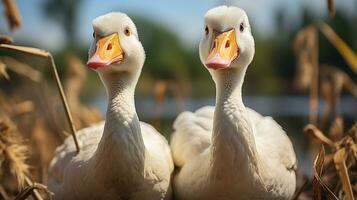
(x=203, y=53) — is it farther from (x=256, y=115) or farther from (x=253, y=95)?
(x=253, y=95)

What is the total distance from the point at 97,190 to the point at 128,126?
1.24ft

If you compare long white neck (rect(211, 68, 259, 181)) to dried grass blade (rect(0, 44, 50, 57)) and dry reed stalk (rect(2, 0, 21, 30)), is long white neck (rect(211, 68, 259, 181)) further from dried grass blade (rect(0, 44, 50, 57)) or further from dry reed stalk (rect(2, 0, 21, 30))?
dry reed stalk (rect(2, 0, 21, 30))

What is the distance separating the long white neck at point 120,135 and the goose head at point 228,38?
0.48m

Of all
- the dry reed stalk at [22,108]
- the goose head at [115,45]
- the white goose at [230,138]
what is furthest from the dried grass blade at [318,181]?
the dry reed stalk at [22,108]

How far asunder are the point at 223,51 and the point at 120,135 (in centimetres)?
70

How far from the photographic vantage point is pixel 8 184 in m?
4.71

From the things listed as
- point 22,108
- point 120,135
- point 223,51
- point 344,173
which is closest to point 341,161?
point 344,173

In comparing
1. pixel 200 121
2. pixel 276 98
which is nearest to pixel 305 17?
pixel 276 98

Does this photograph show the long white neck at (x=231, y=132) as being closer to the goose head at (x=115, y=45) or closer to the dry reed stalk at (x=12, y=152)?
the goose head at (x=115, y=45)

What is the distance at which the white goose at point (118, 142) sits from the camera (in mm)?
3189

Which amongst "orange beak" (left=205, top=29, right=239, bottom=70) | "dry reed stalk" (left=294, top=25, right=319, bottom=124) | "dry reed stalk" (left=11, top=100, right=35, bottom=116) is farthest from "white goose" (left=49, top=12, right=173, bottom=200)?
"dry reed stalk" (left=294, top=25, right=319, bottom=124)

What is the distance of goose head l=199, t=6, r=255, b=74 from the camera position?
3010 mm

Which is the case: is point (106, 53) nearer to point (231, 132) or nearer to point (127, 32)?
point (127, 32)

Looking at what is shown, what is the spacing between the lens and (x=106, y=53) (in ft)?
10.2
